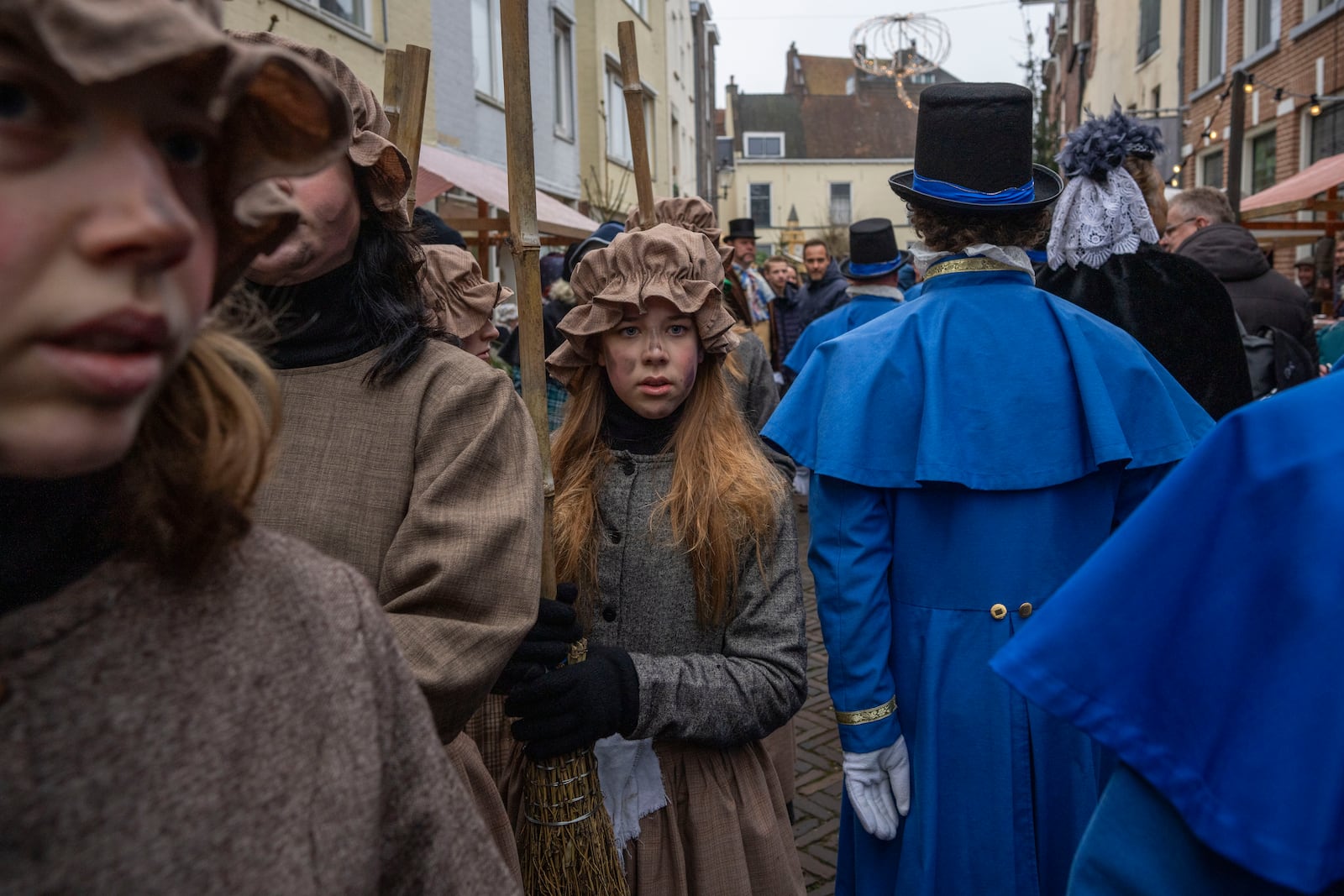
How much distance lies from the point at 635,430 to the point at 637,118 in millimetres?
1469

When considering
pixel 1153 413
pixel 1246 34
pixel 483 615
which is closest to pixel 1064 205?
pixel 1153 413

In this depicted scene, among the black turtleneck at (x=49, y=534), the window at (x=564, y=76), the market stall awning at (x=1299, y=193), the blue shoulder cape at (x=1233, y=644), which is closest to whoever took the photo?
the black turtleneck at (x=49, y=534)

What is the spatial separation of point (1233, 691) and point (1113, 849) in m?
0.21

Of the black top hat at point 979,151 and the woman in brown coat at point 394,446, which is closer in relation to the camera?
the woman in brown coat at point 394,446

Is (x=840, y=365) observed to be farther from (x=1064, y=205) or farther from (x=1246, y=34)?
(x=1246, y=34)

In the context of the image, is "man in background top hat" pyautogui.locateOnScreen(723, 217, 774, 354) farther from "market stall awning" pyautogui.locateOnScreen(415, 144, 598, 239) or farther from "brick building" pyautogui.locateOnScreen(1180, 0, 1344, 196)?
"brick building" pyautogui.locateOnScreen(1180, 0, 1344, 196)

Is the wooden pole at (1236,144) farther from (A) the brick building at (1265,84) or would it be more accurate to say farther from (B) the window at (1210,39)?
(B) the window at (1210,39)

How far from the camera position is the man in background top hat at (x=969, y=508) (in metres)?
2.31

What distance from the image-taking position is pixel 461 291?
361cm

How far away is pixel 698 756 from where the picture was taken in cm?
220

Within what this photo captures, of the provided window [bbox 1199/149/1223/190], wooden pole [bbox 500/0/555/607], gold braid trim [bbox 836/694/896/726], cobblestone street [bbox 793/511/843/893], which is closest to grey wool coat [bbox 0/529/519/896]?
wooden pole [bbox 500/0/555/607]

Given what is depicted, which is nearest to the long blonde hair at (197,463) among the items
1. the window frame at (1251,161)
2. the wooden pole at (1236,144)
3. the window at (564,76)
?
the wooden pole at (1236,144)

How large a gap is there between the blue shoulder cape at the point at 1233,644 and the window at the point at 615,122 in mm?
18716

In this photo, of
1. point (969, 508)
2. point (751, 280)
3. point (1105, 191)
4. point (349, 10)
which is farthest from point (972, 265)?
point (349, 10)
